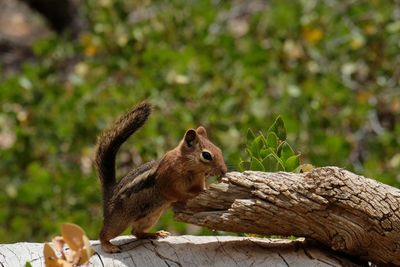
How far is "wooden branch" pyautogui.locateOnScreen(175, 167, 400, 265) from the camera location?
11.4ft

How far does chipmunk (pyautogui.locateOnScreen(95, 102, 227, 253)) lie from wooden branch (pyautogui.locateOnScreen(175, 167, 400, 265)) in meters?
0.11

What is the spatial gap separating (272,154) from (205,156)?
1.04ft

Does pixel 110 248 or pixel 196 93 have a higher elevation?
pixel 196 93

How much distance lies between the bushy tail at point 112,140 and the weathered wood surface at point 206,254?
0.32 meters

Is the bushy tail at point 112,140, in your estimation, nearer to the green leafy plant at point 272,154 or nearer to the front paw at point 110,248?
the front paw at point 110,248

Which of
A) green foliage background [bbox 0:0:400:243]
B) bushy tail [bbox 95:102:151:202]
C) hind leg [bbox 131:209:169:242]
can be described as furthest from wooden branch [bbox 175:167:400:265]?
green foliage background [bbox 0:0:400:243]

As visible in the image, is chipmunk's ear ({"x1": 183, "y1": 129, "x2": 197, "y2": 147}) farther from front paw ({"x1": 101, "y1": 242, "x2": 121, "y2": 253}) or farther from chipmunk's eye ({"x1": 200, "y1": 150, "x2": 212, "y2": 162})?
front paw ({"x1": 101, "y1": 242, "x2": 121, "y2": 253})

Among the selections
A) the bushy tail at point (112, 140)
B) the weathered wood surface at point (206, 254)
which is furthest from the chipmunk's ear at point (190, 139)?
the weathered wood surface at point (206, 254)

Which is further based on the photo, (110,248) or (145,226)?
(145,226)

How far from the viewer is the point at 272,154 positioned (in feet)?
12.6

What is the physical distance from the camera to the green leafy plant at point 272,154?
3.87 meters

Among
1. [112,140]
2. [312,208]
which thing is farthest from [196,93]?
[312,208]

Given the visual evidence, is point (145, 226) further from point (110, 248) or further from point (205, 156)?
point (205, 156)

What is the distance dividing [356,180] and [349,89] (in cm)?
400
